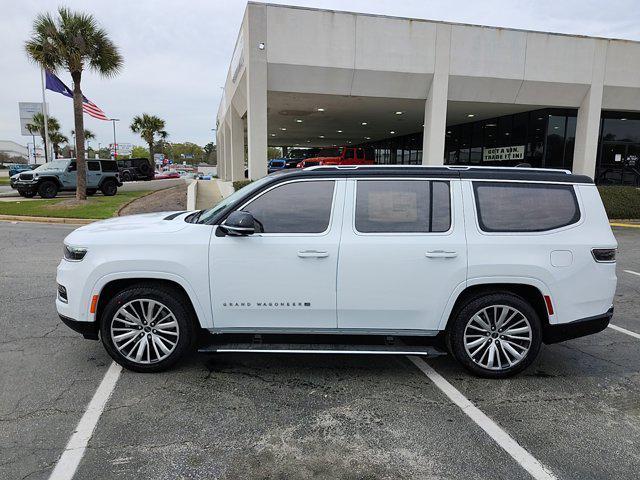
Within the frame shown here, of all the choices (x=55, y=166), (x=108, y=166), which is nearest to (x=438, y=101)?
(x=108, y=166)

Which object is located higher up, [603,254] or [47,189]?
[603,254]

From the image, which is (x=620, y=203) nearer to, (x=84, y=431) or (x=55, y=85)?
(x=84, y=431)

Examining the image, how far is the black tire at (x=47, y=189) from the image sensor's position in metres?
21.6

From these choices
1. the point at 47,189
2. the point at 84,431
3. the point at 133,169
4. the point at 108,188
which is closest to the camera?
the point at 84,431

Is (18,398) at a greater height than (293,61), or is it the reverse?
(293,61)

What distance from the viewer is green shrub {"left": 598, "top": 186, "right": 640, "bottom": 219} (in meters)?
17.3

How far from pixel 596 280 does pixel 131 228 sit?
13.5ft

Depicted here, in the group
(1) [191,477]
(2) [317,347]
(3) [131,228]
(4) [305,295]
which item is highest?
(3) [131,228]

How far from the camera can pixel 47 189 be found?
856 inches

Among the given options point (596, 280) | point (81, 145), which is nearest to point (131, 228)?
point (596, 280)

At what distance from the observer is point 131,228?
4.06m

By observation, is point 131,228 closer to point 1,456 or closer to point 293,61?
point 1,456

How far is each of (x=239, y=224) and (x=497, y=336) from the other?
243 centimetres

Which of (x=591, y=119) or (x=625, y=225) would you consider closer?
(x=625, y=225)
